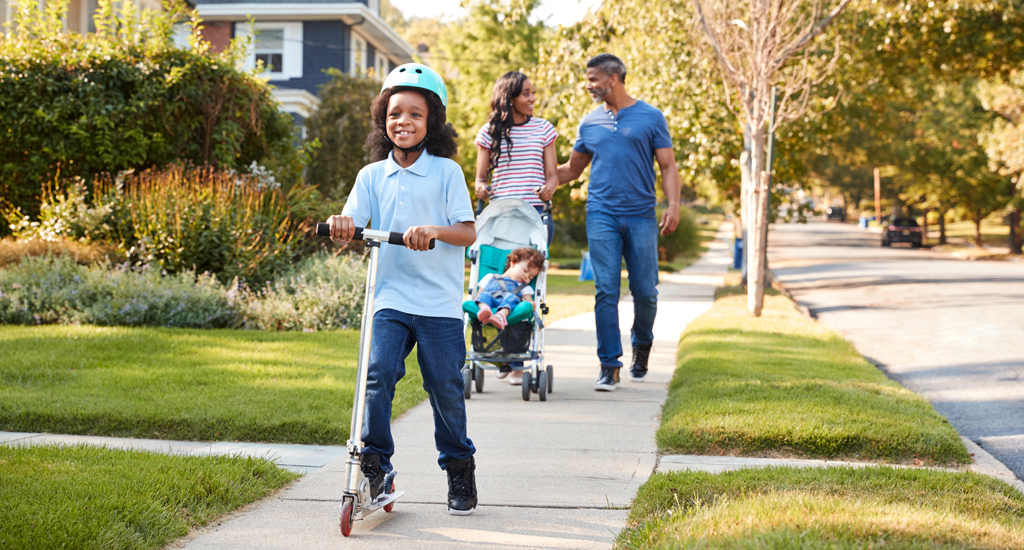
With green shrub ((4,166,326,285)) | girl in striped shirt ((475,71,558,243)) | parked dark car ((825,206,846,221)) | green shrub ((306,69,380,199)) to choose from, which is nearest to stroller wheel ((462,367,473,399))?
girl in striped shirt ((475,71,558,243))

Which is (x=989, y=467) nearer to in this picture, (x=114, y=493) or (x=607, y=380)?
(x=607, y=380)

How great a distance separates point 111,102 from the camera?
12.7 m

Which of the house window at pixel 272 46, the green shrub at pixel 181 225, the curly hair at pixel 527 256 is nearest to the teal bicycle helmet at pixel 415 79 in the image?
the curly hair at pixel 527 256

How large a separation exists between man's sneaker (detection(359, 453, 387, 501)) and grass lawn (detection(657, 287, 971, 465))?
5.97ft

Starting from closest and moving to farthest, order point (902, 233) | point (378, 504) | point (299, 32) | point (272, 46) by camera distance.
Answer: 1. point (378, 504)
2. point (299, 32)
3. point (272, 46)
4. point (902, 233)

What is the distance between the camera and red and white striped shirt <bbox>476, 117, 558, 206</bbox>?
22.8 feet

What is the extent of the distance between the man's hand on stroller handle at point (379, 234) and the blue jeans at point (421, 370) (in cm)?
41

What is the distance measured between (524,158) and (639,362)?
5.93 feet

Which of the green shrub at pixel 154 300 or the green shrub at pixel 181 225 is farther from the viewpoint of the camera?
the green shrub at pixel 181 225

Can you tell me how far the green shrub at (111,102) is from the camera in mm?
12445

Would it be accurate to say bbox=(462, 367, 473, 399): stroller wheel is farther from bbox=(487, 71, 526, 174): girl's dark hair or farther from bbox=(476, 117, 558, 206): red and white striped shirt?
bbox=(487, 71, 526, 174): girl's dark hair

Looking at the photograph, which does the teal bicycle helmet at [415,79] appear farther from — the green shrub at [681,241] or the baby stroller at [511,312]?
the green shrub at [681,241]

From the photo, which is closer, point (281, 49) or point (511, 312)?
point (511, 312)

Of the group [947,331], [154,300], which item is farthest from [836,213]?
[154,300]
